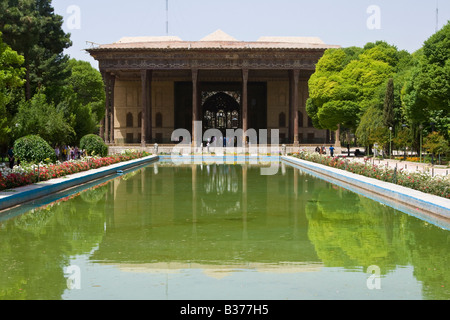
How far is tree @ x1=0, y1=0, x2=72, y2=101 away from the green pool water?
1856 cm

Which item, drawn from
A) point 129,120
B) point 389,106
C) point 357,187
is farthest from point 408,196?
point 129,120

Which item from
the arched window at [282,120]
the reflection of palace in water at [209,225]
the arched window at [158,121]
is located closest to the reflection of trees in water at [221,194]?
the reflection of palace in water at [209,225]

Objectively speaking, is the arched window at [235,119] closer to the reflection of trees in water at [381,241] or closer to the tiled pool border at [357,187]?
the tiled pool border at [357,187]

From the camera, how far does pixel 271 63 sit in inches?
1954

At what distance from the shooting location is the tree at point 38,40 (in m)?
30.4

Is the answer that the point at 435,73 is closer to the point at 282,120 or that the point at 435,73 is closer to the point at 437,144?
the point at 437,144

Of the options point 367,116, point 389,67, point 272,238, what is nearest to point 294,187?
point 272,238

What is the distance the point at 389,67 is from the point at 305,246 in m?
32.9

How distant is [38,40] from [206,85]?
25.3 metres

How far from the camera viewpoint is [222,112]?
60.6 m

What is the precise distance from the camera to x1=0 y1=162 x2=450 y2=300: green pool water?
6.34 meters

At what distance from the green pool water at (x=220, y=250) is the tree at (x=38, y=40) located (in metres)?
18.6

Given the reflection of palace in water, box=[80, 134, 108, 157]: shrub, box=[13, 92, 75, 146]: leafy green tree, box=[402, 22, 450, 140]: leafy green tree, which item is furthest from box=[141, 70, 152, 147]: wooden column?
the reflection of palace in water
